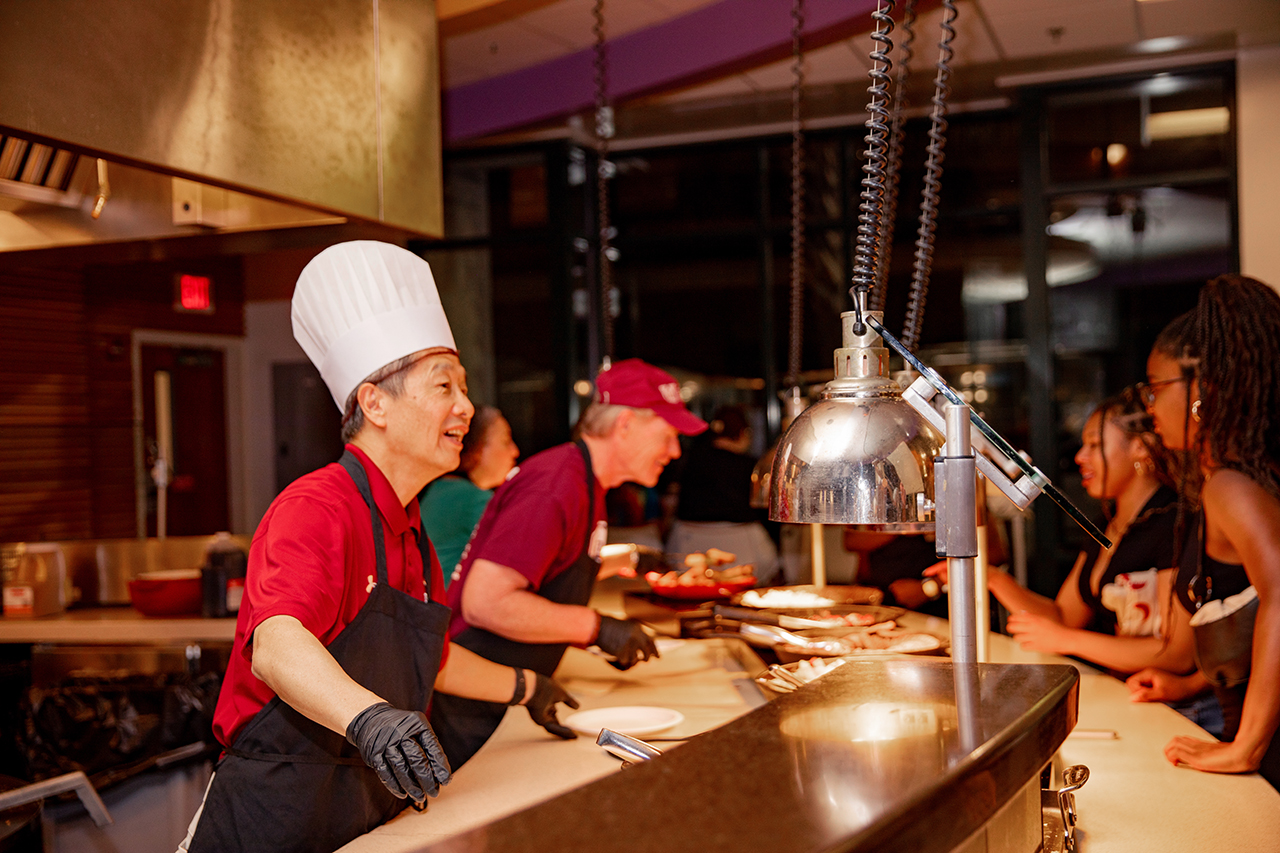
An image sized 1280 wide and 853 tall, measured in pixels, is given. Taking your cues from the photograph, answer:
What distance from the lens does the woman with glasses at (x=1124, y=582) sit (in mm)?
2500

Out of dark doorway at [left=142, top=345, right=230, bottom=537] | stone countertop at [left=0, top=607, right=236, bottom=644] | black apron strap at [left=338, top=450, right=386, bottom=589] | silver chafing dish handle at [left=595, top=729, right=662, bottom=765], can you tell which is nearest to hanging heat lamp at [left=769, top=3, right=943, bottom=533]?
silver chafing dish handle at [left=595, top=729, right=662, bottom=765]

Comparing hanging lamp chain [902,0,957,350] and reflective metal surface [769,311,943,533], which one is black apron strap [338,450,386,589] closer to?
reflective metal surface [769,311,943,533]

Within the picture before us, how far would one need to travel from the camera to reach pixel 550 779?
190 cm

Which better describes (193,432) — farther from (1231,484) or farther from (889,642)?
(1231,484)

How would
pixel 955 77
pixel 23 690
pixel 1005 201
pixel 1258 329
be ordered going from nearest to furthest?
pixel 1258 329 → pixel 23 690 → pixel 955 77 → pixel 1005 201

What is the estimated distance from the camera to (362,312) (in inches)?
72.2

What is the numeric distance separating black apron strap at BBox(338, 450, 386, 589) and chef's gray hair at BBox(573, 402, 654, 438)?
43.2 inches

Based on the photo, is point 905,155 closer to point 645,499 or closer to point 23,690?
point 645,499

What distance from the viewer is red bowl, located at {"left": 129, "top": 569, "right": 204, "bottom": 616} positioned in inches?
151

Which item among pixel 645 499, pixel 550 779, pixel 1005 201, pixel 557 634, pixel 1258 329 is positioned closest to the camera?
pixel 550 779

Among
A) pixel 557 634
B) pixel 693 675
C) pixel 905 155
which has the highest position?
pixel 905 155

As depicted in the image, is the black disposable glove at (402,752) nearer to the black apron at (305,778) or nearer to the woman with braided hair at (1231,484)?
the black apron at (305,778)

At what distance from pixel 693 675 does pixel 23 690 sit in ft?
8.61

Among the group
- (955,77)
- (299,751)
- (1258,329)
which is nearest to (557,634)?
(299,751)
